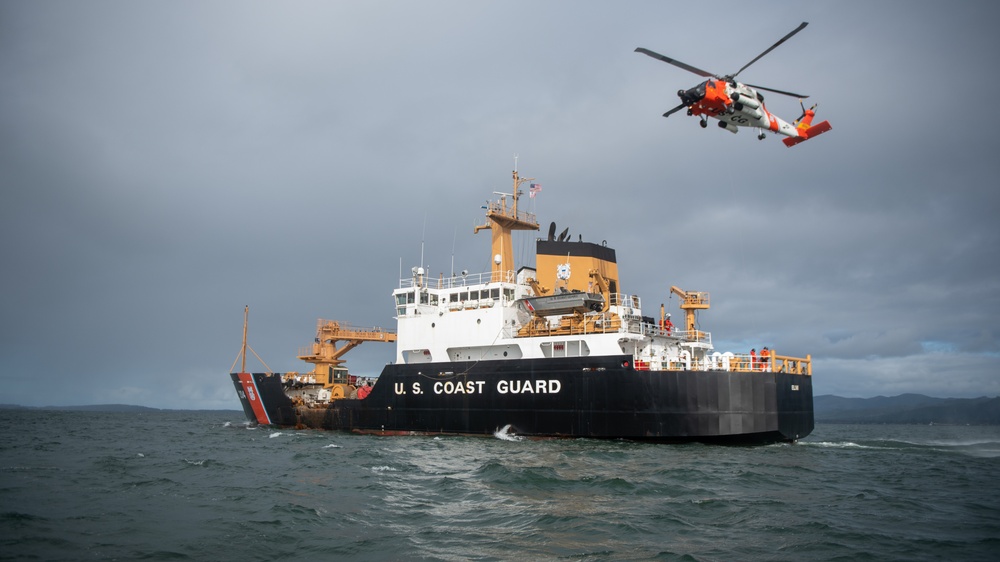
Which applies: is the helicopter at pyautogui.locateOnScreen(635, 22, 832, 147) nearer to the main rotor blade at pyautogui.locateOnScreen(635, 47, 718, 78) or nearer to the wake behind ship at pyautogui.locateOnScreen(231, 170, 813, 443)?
the main rotor blade at pyautogui.locateOnScreen(635, 47, 718, 78)

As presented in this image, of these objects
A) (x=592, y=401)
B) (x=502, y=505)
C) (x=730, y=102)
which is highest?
(x=730, y=102)

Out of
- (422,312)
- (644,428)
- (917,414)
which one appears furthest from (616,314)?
(917,414)

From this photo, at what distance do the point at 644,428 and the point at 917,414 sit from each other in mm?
146583

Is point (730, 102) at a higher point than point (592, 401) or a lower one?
higher

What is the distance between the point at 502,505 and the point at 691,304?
1444 centimetres

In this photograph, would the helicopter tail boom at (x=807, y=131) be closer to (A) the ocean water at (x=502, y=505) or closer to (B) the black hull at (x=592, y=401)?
(B) the black hull at (x=592, y=401)

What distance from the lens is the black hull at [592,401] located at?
20703mm

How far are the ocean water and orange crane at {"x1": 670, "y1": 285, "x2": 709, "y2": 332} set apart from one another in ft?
18.9

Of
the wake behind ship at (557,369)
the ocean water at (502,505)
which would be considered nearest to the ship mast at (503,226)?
the wake behind ship at (557,369)

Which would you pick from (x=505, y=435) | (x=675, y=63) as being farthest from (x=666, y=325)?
(x=675, y=63)

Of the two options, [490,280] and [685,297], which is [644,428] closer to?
[685,297]

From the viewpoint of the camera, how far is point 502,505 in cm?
1159

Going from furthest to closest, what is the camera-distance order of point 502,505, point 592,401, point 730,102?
point 592,401 < point 730,102 < point 502,505

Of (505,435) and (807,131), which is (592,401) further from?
(807,131)
